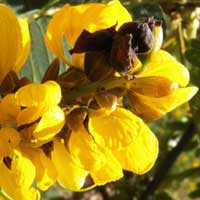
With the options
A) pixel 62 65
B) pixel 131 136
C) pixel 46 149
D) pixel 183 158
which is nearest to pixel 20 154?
pixel 46 149

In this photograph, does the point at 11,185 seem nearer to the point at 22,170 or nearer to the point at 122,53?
the point at 22,170

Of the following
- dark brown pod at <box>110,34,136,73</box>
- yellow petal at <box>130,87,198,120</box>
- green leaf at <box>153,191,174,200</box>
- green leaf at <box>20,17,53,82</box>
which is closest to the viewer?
dark brown pod at <box>110,34,136,73</box>

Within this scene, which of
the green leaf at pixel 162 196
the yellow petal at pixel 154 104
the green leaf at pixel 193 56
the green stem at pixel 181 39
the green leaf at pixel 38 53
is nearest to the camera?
the yellow petal at pixel 154 104

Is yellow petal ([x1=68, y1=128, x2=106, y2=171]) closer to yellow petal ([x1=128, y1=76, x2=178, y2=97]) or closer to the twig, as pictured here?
yellow petal ([x1=128, y1=76, x2=178, y2=97])

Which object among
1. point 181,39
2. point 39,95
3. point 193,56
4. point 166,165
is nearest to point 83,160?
point 39,95

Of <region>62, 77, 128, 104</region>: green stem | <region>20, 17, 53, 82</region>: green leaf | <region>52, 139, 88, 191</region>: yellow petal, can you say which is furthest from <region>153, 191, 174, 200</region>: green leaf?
<region>62, 77, 128, 104</region>: green stem

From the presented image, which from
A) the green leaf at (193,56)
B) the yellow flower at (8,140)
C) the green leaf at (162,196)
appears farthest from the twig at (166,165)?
the yellow flower at (8,140)

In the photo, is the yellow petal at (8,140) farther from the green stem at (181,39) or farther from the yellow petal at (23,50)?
the green stem at (181,39)
